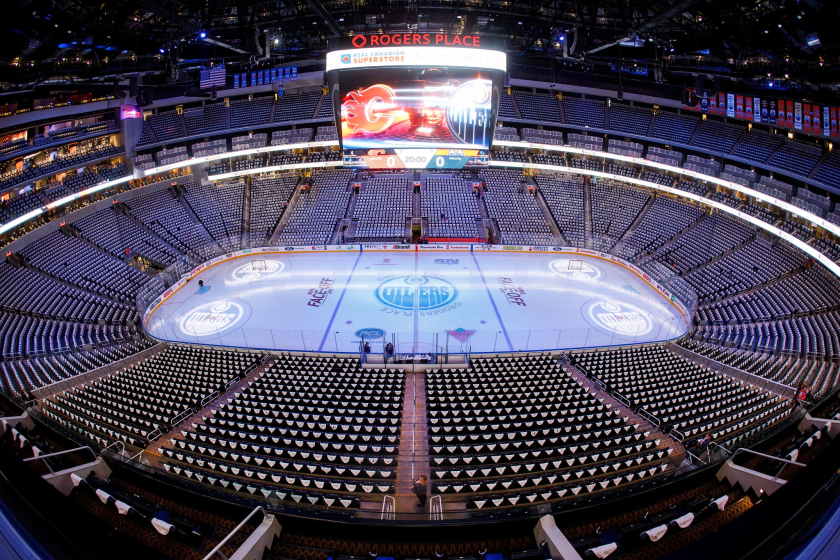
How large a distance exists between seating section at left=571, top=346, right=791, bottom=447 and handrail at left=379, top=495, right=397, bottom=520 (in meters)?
8.09

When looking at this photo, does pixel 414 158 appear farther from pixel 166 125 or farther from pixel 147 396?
pixel 166 125

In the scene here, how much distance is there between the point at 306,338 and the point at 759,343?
2520cm

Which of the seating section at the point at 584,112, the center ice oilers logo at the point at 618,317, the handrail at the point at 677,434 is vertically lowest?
the center ice oilers logo at the point at 618,317

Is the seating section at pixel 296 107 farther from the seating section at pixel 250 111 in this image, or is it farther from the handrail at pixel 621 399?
the handrail at pixel 621 399

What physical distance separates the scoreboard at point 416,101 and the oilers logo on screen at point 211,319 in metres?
13.7

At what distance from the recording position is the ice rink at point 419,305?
2652 centimetres

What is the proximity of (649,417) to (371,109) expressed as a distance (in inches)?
1050

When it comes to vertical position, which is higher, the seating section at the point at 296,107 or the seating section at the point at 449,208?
the seating section at the point at 296,107

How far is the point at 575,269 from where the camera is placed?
1465 inches

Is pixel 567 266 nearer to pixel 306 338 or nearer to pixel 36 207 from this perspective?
pixel 306 338

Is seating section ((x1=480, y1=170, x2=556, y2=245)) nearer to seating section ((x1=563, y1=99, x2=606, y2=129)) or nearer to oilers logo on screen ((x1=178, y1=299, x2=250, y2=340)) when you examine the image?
seating section ((x1=563, y1=99, x2=606, y2=129))

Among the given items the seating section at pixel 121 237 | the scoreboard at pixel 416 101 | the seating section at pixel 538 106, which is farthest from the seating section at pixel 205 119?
the seating section at pixel 538 106

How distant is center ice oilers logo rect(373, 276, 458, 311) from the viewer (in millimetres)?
30766

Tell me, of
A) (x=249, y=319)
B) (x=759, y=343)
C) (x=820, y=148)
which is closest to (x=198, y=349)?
(x=249, y=319)
